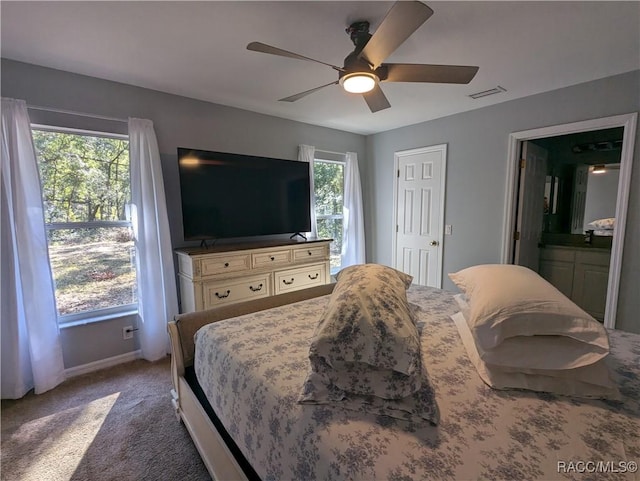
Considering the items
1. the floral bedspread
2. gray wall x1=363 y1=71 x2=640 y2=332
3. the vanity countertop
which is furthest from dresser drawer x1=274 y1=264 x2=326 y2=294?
the vanity countertop

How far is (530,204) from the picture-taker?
329 cm

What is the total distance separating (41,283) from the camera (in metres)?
2.22

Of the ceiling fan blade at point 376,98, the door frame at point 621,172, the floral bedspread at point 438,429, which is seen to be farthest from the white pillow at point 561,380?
the door frame at point 621,172

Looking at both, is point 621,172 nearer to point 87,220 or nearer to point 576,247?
point 576,247

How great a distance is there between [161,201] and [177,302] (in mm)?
959

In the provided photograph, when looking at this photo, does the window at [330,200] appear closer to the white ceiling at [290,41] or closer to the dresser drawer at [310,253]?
the dresser drawer at [310,253]

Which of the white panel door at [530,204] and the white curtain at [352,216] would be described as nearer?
the white panel door at [530,204]

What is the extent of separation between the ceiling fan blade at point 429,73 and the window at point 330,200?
221 cm

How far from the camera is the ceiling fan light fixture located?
169 cm

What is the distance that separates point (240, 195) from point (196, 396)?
195 cm

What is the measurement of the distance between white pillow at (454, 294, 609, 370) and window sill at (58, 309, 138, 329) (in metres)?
2.85

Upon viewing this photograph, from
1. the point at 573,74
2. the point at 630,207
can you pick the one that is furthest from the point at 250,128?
the point at 630,207

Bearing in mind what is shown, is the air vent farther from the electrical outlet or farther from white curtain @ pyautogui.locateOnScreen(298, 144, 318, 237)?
the electrical outlet

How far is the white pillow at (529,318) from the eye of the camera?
3.31 ft
